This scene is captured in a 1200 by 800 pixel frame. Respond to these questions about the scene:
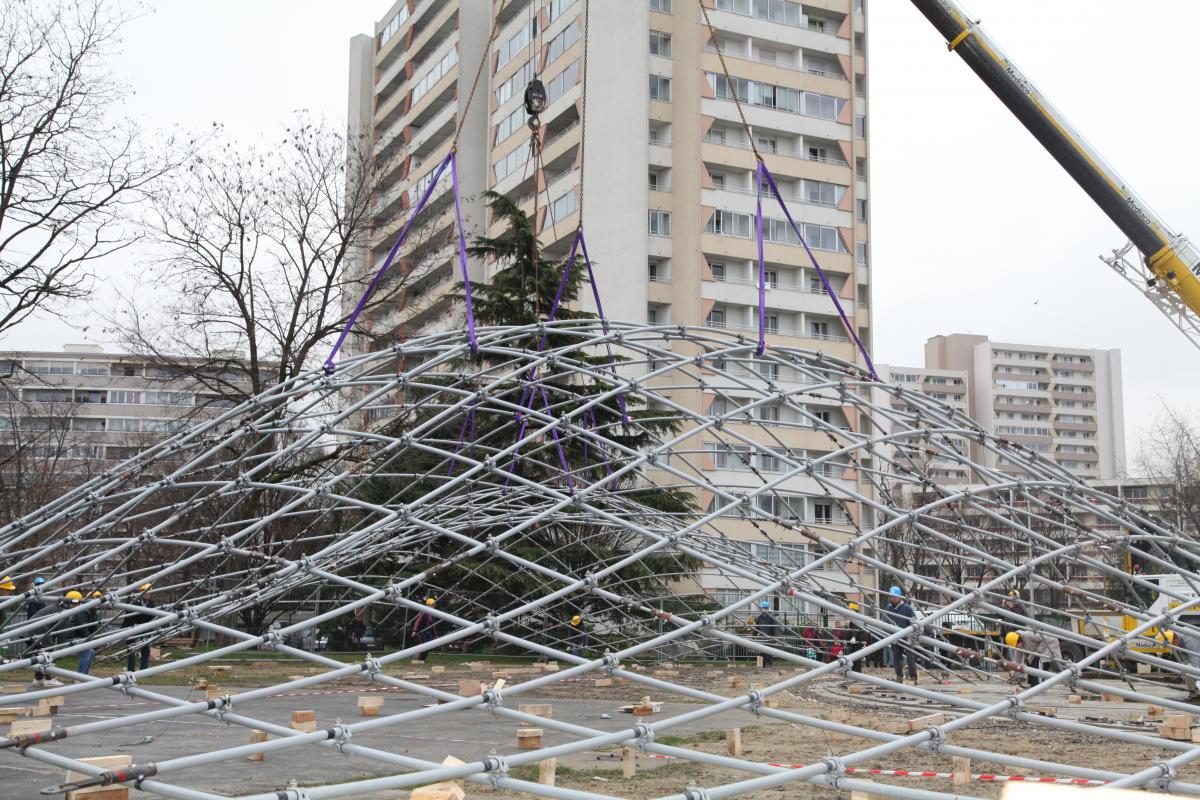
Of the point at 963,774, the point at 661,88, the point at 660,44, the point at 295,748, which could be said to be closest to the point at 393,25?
the point at 660,44

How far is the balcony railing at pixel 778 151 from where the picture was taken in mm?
45031

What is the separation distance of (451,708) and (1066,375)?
117213 millimetres

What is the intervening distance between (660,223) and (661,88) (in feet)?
18.6

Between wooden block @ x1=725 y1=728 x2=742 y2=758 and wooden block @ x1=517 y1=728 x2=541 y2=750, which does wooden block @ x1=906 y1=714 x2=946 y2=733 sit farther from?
wooden block @ x1=517 y1=728 x2=541 y2=750

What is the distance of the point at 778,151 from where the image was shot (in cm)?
4581

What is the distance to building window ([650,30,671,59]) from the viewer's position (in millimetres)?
44688

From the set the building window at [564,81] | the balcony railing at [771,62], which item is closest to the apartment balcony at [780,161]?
the balcony railing at [771,62]

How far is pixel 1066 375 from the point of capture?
371 feet

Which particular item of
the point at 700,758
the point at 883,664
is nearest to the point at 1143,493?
the point at 883,664

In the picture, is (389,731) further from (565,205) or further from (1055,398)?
(1055,398)

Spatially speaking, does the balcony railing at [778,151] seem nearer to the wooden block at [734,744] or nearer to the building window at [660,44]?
the building window at [660,44]

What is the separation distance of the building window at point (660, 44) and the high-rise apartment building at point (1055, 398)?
2915 inches

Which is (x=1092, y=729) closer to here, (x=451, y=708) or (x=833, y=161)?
(x=451, y=708)

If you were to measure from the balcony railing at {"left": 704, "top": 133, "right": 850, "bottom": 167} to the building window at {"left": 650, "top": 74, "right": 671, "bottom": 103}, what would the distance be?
7.43 ft
